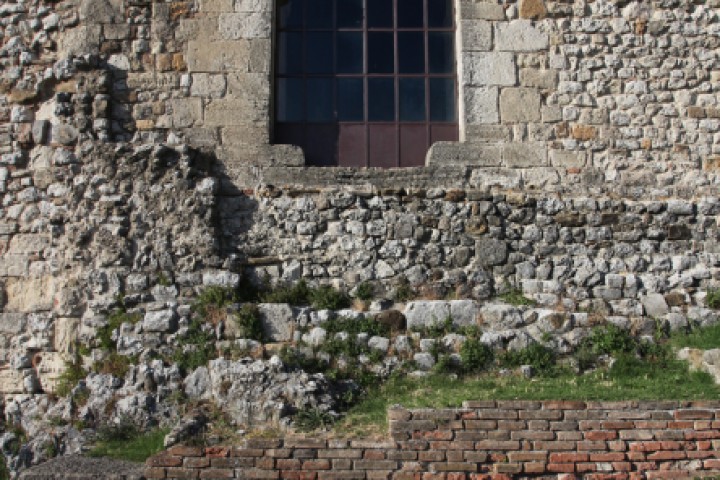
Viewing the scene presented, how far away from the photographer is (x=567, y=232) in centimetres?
858

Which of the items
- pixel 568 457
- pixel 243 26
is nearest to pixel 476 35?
pixel 243 26

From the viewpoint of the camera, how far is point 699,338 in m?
8.00

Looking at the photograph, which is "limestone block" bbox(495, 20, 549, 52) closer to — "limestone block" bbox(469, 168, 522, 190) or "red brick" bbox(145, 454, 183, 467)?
"limestone block" bbox(469, 168, 522, 190)

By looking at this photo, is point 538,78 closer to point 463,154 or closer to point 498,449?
point 463,154

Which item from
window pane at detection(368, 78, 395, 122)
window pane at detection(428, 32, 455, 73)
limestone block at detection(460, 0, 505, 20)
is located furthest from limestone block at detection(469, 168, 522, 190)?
limestone block at detection(460, 0, 505, 20)

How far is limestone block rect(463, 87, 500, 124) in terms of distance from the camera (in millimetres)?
8930

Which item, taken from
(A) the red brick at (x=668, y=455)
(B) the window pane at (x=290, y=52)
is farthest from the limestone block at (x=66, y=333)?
(A) the red brick at (x=668, y=455)

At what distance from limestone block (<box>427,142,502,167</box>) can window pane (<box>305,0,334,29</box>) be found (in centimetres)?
184

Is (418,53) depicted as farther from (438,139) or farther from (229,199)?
(229,199)

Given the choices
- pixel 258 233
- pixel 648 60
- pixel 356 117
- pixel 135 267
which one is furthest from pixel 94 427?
pixel 648 60

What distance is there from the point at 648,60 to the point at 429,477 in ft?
17.3

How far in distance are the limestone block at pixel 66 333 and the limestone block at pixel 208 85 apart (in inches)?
102

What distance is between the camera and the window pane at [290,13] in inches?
368

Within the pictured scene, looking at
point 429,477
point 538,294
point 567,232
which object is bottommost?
point 429,477
